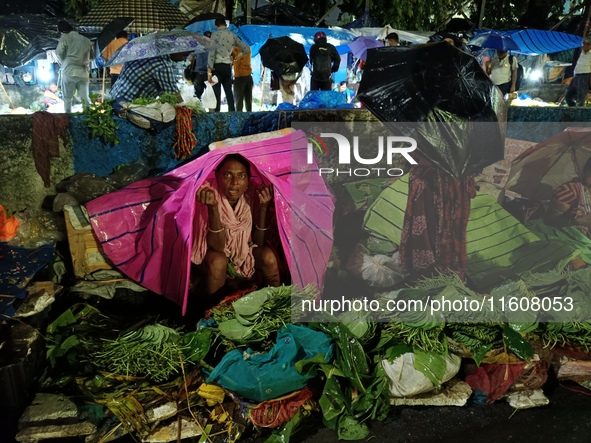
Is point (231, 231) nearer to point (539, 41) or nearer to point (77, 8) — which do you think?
point (77, 8)

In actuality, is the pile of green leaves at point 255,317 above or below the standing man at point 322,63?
below

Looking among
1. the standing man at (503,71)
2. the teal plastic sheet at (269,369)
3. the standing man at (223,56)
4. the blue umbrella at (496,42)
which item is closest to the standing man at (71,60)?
the standing man at (223,56)

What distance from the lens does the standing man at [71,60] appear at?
821 centimetres

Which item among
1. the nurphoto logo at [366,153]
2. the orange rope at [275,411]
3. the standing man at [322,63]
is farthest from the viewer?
the standing man at [322,63]

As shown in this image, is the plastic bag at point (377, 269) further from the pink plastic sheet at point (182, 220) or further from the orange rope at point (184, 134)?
the orange rope at point (184, 134)

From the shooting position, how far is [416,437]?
3.14 m

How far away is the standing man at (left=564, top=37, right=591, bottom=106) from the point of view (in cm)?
1128

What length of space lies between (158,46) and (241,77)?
228 centimetres

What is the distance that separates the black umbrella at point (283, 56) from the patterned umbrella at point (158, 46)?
3013mm

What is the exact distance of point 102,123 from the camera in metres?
5.18

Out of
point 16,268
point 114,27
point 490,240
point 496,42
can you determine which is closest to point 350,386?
point 490,240

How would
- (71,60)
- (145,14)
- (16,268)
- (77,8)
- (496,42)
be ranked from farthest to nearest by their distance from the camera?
1. (77,8)
2. (496,42)
3. (145,14)
4. (71,60)
5. (16,268)

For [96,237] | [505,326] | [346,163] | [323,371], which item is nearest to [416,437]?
[323,371]

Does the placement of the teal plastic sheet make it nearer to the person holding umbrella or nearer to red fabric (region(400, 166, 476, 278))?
red fabric (region(400, 166, 476, 278))
